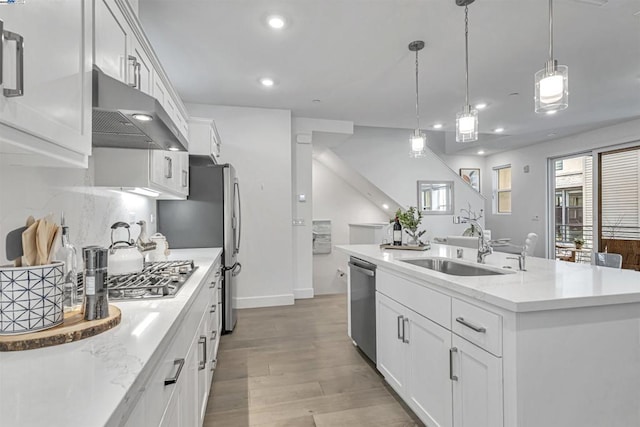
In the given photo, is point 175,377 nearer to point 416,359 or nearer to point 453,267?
point 416,359

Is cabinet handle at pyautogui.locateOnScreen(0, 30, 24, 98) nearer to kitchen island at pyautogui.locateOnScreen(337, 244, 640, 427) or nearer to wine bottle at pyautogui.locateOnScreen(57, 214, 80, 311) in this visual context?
wine bottle at pyautogui.locateOnScreen(57, 214, 80, 311)

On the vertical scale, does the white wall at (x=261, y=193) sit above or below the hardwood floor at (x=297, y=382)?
above

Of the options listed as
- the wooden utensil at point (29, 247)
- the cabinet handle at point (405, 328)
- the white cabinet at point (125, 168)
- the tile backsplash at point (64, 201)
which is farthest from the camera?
the cabinet handle at point (405, 328)

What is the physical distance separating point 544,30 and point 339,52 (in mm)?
1723

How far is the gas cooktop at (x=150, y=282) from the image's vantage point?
1.40 metres

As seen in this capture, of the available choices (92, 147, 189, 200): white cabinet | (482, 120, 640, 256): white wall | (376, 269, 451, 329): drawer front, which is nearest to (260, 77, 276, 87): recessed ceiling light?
(92, 147, 189, 200): white cabinet

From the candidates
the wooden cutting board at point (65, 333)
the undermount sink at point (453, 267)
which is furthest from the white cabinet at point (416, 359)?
the wooden cutting board at point (65, 333)

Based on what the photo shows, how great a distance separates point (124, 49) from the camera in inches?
62.0

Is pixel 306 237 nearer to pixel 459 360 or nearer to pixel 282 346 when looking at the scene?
pixel 282 346

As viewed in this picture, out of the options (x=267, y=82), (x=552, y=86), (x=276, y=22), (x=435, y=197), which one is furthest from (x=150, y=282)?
(x=435, y=197)

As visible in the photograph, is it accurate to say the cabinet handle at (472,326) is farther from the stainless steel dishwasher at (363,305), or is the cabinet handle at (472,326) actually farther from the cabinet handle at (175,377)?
the cabinet handle at (175,377)

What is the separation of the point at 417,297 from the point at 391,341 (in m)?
0.53

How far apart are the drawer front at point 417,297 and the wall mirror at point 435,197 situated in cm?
471

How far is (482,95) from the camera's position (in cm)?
423
